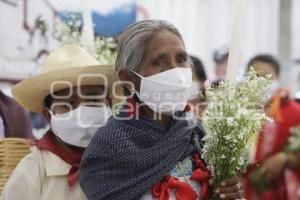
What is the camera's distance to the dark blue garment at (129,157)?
1528mm

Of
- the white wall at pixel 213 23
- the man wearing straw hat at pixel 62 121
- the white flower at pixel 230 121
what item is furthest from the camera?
the white wall at pixel 213 23

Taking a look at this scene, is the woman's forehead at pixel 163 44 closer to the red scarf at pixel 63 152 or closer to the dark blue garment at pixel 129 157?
the dark blue garment at pixel 129 157

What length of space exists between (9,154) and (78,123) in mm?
300

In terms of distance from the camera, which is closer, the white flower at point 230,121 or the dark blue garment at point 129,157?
the white flower at point 230,121

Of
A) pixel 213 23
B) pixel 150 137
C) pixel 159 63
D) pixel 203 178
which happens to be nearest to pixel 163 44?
pixel 159 63

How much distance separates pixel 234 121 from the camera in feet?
4.54

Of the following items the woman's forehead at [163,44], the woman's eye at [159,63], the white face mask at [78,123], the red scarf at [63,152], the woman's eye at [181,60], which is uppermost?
the woman's forehead at [163,44]

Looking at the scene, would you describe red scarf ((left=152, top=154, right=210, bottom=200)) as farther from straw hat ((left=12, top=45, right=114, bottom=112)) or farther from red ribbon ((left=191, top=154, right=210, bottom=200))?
straw hat ((left=12, top=45, right=114, bottom=112))

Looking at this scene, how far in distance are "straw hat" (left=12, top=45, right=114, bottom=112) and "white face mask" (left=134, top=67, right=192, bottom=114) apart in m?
0.35

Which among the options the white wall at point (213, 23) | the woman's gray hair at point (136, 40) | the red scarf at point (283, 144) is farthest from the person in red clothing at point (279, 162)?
the white wall at point (213, 23)

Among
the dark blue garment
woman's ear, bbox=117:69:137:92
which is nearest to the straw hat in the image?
woman's ear, bbox=117:69:137:92

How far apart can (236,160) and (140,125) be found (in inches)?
11.4

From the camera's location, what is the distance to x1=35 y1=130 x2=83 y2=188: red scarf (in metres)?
1.78

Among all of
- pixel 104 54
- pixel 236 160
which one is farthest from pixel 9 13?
pixel 236 160
